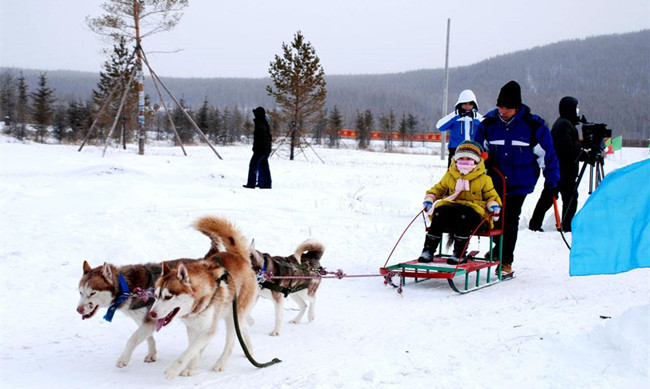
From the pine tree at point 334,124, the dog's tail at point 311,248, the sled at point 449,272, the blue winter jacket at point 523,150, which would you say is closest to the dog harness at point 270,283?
the dog's tail at point 311,248

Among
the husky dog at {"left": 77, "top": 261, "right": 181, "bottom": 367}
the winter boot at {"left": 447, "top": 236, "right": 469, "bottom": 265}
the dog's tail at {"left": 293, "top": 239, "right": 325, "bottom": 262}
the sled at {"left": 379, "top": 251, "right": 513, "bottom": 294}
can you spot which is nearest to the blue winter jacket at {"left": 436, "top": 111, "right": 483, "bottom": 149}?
the sled at {"left": 379, "top": 251, "right": 513, "bottom": 294}

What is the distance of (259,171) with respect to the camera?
14.4m

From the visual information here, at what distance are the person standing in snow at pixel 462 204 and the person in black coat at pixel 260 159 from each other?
315 inches

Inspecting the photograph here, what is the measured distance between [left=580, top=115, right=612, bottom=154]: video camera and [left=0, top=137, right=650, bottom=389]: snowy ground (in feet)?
5.54

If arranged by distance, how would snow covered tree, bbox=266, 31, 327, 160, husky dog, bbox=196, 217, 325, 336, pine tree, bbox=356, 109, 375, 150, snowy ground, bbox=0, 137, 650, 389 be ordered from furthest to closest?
pine tree, bbox=356, 109, 375, 150, snow covered tree, bbox=266, 31, 327, 160, husky dog, bbox=196, 217, 325, 336, snowy ground, bbox=0, 137, 650, 389

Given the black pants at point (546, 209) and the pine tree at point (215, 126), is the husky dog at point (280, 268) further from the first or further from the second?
the pine tree at point (215, 126)

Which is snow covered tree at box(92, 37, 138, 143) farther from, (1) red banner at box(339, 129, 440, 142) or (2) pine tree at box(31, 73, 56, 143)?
(1) red banner at box(339, 129, 440, 142)

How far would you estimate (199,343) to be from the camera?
12.1ft

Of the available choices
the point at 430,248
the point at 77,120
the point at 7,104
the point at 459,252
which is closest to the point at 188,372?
the point at 430,248

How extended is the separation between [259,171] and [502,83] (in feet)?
446

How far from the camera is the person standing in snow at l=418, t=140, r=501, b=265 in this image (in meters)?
6.30

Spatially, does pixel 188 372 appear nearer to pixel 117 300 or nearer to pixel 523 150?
pixel 117 300

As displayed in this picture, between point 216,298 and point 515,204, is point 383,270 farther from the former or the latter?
point 216,298

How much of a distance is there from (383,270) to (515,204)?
6.66 ft
